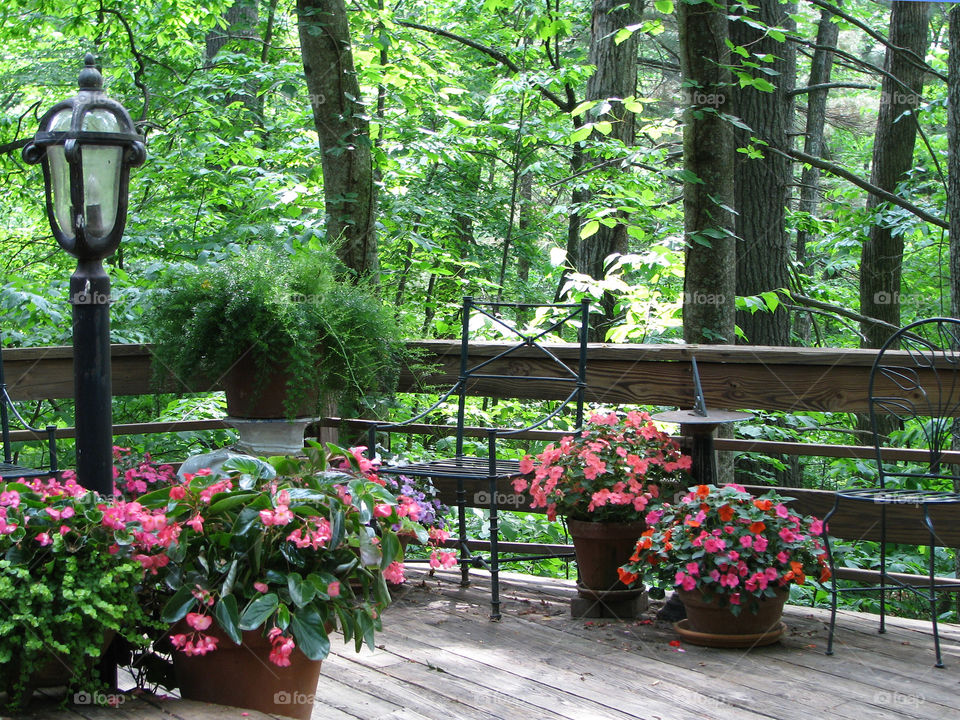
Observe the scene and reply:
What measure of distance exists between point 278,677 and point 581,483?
122 centimetres

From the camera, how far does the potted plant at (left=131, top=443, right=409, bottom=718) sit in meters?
1.65

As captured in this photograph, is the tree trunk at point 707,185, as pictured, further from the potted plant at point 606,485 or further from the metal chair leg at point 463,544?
the metal chair leg at point 463,544

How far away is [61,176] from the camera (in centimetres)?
196

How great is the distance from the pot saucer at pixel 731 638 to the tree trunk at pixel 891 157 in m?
5.60

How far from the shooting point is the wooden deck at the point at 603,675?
1994 mm

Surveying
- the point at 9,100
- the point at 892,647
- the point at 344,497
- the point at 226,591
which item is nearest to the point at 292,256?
the point at 344,497

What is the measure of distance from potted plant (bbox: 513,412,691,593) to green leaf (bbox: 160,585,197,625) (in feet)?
4.21

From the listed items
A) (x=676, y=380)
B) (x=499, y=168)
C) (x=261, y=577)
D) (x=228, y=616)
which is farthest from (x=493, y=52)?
(x=228, y=616)

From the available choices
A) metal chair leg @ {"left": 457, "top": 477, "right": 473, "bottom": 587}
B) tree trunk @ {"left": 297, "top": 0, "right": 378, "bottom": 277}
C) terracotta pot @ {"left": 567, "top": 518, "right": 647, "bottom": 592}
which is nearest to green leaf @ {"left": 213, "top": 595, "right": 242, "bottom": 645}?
terracotta pot @ {"left": 567, "top": 518, "right": 647, "bottom": 592}

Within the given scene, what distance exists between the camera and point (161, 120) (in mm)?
6578

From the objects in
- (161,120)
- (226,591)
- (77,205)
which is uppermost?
(161,120)

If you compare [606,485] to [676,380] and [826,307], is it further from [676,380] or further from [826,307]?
[826,307]

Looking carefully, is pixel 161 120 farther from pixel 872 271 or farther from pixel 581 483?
pixel 872 271

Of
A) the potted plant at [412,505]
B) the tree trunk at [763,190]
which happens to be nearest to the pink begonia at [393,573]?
the potted plant at [412,505]
